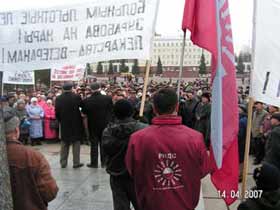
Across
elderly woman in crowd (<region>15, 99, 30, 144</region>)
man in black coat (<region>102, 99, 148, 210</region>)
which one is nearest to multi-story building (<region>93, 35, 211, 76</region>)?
elderly woman in crowd (<region>15, 99, 30, 144</region>)

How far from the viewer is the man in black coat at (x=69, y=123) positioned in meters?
9.84

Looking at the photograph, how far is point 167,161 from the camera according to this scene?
366 centimetres

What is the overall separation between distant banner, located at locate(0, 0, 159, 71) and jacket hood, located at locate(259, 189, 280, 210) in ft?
8.04

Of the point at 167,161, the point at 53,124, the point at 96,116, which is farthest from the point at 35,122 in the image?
the point at 167,161

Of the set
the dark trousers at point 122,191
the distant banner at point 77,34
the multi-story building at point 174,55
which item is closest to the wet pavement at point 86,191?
the dark trousers at point 122,191

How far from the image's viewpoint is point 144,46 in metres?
5.44

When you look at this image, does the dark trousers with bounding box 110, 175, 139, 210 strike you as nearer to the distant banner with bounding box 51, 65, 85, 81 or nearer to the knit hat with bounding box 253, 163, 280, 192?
the knit hat with bounding box 253, 163, 280, 192

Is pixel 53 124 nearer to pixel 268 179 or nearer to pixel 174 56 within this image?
pixel 268 179

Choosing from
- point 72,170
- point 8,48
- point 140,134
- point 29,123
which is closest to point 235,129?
point 140,134

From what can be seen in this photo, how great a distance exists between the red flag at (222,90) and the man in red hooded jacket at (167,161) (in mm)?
625

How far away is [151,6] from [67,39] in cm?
100

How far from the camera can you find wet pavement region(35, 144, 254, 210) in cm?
718

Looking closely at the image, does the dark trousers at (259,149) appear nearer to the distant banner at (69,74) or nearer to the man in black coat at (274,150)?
the man in black coat at (274,150)

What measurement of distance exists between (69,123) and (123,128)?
16.8ft
